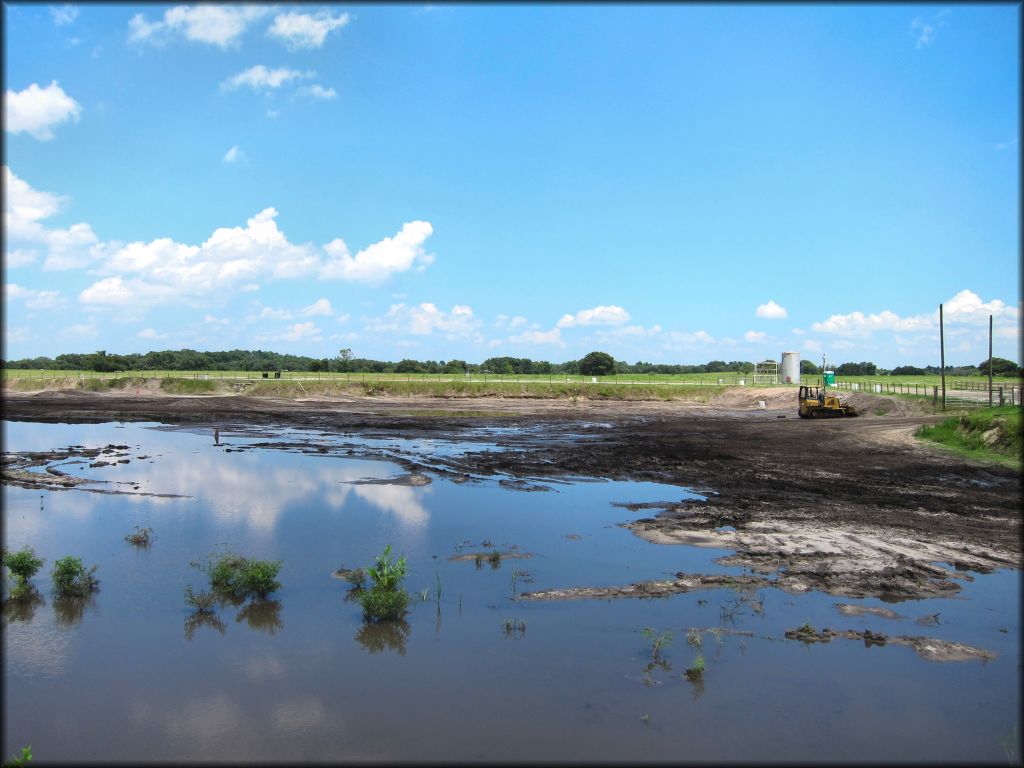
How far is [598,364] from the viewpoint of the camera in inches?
4911

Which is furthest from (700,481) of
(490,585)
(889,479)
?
(490,585)

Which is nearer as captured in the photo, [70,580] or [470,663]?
[470,663]

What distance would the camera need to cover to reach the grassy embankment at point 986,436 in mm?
27541

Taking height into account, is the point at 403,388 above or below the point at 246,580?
above

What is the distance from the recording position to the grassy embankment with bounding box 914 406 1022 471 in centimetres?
2754

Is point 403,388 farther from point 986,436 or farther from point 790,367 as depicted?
point 986,436

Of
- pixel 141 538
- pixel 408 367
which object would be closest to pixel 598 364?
pixel 408 367

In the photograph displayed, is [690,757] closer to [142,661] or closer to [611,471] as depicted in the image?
[142,661]

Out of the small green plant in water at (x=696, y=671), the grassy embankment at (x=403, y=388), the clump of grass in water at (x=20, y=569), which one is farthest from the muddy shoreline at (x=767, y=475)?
the grassy embankment at (x=403, y=388)

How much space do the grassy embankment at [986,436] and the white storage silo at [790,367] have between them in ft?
164

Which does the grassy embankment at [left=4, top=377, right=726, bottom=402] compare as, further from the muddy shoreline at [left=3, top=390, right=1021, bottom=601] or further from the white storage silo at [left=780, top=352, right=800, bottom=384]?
the muddy shoreline at [left=3, top=390, right=1021, bottom=601]

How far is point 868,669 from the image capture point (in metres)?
9.12

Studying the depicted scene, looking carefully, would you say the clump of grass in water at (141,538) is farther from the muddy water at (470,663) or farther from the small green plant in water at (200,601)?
the small green plant in water at (200,601)

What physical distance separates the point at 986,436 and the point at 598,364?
95.1 metres
